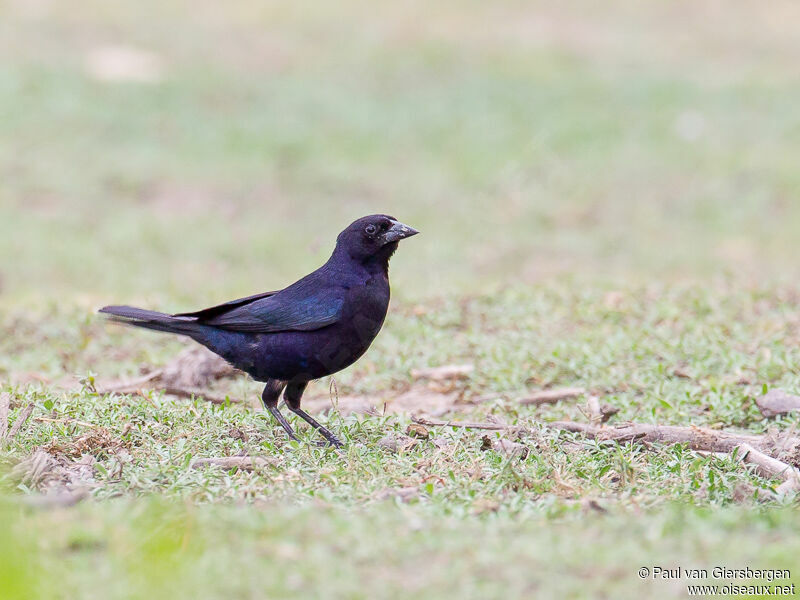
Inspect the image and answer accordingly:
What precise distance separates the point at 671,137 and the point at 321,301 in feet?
36.5

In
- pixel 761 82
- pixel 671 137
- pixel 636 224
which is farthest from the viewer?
pixel 761 82

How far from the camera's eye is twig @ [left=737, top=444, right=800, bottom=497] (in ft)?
14.3

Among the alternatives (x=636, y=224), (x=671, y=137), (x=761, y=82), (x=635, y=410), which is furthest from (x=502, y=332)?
(x=761, y=82)

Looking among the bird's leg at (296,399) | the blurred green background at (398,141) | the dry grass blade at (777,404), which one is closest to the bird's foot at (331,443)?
the bird's leg at (296,399)

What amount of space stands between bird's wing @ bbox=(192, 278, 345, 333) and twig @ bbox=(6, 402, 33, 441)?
36.6 inches

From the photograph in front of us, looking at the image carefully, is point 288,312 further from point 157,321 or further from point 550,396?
point 550,396

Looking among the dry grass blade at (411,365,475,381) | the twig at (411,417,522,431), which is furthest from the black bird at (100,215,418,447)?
the dry grass blade at (411,365,475,381)

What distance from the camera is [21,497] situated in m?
4.07

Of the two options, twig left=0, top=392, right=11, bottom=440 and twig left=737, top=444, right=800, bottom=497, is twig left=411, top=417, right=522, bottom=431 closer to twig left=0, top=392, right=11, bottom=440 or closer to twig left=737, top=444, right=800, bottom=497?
twig left=737, top=444, right=800, bottom=497

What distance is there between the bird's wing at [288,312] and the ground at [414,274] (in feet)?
1.62

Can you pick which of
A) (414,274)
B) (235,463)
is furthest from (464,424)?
(414,274)

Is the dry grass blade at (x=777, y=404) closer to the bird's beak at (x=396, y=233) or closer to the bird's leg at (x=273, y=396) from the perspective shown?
the bird's beak at (x=396, y=233)

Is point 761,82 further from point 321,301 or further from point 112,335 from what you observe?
point 321,301

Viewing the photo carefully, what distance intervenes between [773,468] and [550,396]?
5.92 ft
